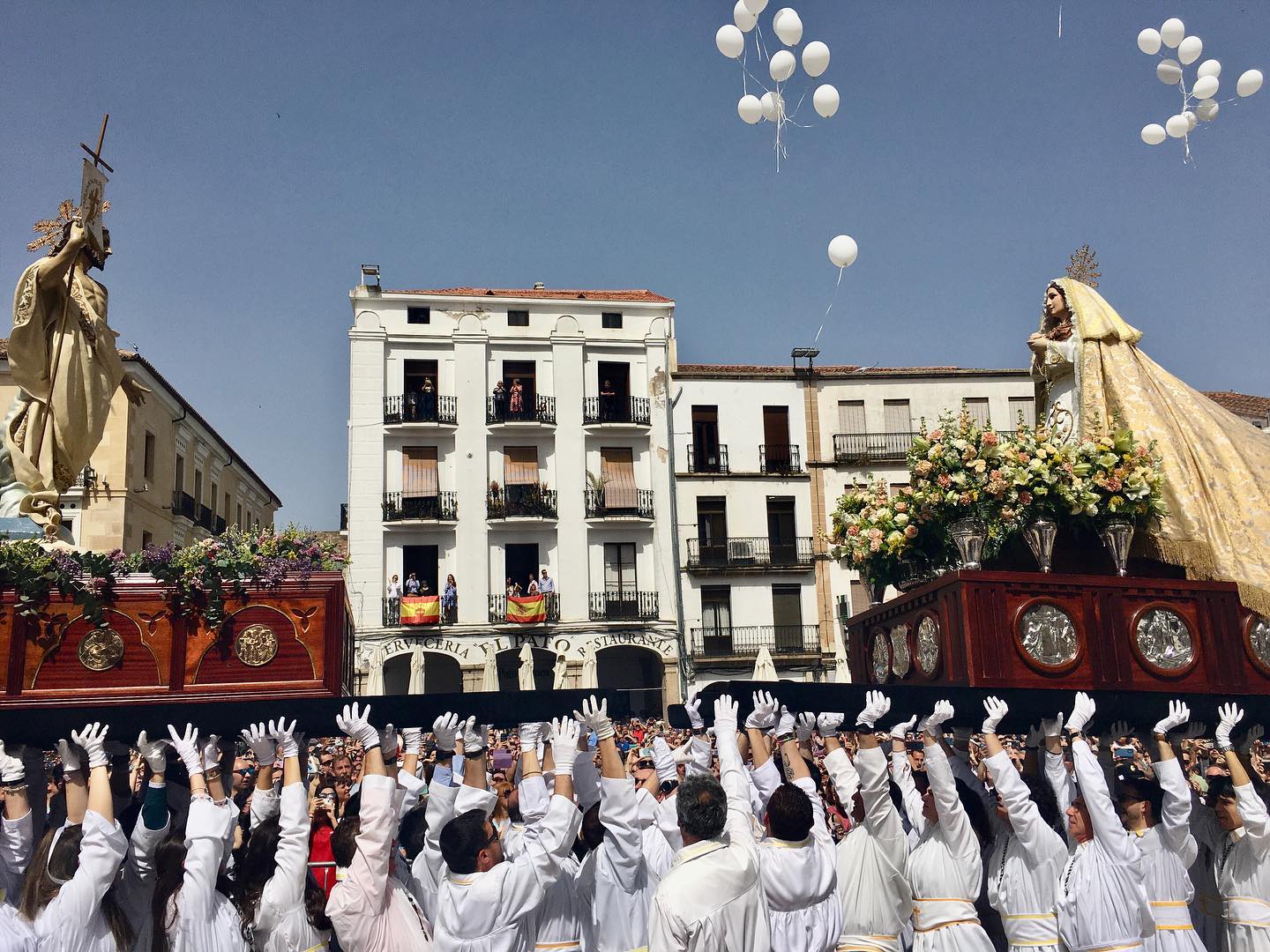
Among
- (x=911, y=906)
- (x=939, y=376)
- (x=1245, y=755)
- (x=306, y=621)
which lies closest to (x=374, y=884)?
(x=306, y=621)

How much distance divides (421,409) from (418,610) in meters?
6.07

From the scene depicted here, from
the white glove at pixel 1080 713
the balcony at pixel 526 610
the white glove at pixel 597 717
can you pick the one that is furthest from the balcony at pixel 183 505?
the white glove at pixel 1080 713

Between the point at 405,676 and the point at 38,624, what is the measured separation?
26.8 m

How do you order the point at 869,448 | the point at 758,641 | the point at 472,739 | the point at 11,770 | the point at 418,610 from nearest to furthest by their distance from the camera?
1. the point at 11,770
2. the point at 472,739
3. the point at 418,610
4. the point at 758,641
5. the point at 869,448

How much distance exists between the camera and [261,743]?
591 centimetres

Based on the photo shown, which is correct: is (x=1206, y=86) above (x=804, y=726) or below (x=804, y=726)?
above

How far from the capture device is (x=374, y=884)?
17.4 feet

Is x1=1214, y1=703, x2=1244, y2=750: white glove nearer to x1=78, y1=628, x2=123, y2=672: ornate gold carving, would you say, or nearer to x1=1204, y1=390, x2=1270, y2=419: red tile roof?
x1=78, y1=628, x2=123, y2=672: ornate gold carving

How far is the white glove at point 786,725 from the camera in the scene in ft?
22.1

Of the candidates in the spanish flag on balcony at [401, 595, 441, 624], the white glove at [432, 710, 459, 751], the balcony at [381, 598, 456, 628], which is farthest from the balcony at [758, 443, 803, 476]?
the white glove at [432, 710, 459, 751]

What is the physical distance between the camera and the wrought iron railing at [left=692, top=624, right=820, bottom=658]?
33.8 metres

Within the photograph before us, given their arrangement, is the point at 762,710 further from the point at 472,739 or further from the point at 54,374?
the point at 54,374

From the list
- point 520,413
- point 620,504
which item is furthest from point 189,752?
point 520,413

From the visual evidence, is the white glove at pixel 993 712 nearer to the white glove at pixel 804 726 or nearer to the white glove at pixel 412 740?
the white glove at pixel 804 726
